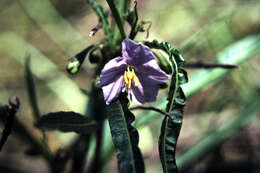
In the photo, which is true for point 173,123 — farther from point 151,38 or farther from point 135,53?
point 151,38

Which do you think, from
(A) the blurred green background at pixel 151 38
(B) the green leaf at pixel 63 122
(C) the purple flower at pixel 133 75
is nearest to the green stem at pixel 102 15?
(C) the purple flower at pixel 133 75

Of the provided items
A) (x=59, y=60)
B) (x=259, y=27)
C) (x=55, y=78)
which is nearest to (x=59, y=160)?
(x=55, y=78)

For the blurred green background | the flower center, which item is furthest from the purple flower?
the blurred green background

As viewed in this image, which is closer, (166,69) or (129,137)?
(129,137)

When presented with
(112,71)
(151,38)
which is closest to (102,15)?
(112,71)

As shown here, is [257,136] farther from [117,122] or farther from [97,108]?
[117,122]

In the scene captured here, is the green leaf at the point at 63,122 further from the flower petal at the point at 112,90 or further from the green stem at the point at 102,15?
the green stem at the point at 102,15
